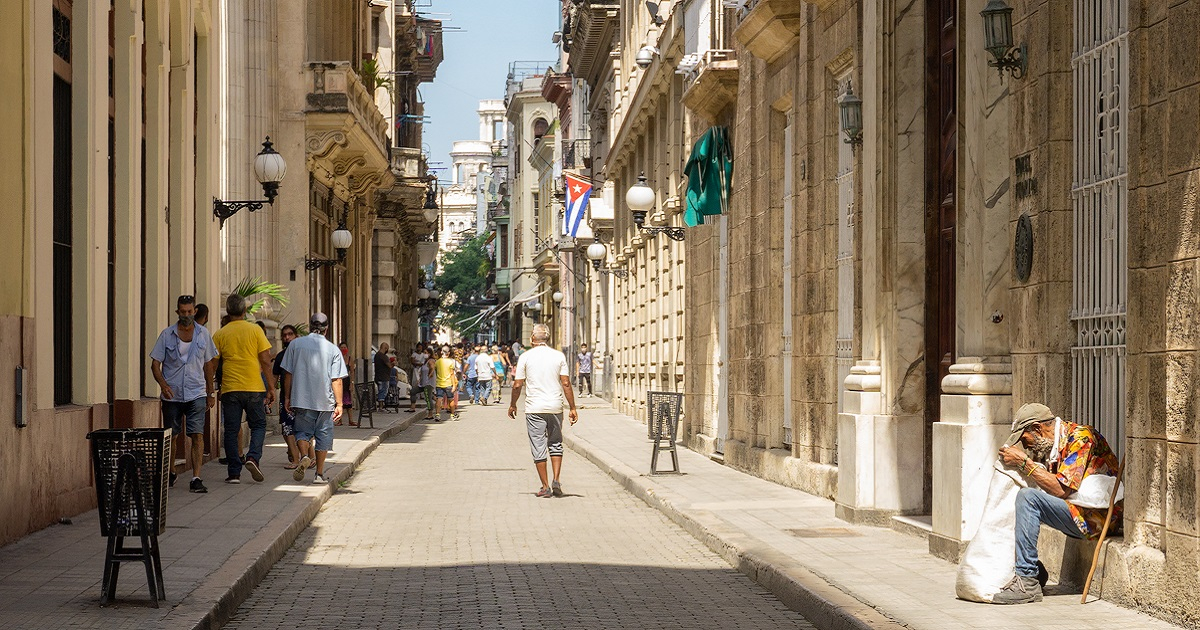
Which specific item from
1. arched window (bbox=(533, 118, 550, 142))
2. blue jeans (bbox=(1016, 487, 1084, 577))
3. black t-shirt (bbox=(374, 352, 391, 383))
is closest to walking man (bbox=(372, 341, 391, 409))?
black t-shirt (bbox=(374, 352, 391, 383))

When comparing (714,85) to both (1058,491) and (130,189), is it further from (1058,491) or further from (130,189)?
(1058,491)

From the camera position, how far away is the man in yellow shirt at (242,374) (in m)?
17.6

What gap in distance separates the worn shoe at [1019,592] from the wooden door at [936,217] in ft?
13.8

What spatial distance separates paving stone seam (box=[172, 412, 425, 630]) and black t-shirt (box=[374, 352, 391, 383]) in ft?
73.2

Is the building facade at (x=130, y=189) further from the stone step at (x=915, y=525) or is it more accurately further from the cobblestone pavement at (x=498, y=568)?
the stone step at (x=915, y=525)

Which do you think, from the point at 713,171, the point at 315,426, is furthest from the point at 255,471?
the point at 713,171

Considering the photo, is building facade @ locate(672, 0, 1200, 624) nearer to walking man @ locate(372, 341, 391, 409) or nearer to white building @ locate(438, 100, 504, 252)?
walking man @ locate(372, 341, 391, 409)

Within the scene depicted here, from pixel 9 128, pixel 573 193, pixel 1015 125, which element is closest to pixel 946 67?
pixel 1015 125

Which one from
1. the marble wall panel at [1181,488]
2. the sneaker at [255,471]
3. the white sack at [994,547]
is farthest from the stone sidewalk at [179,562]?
the marble wall panel at [1181,488]

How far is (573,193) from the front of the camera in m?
44.3

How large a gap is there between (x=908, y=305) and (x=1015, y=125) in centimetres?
322

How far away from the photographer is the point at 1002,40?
34.1 feet

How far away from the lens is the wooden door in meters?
13.4

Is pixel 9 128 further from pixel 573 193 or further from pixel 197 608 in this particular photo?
pixel 573 193
